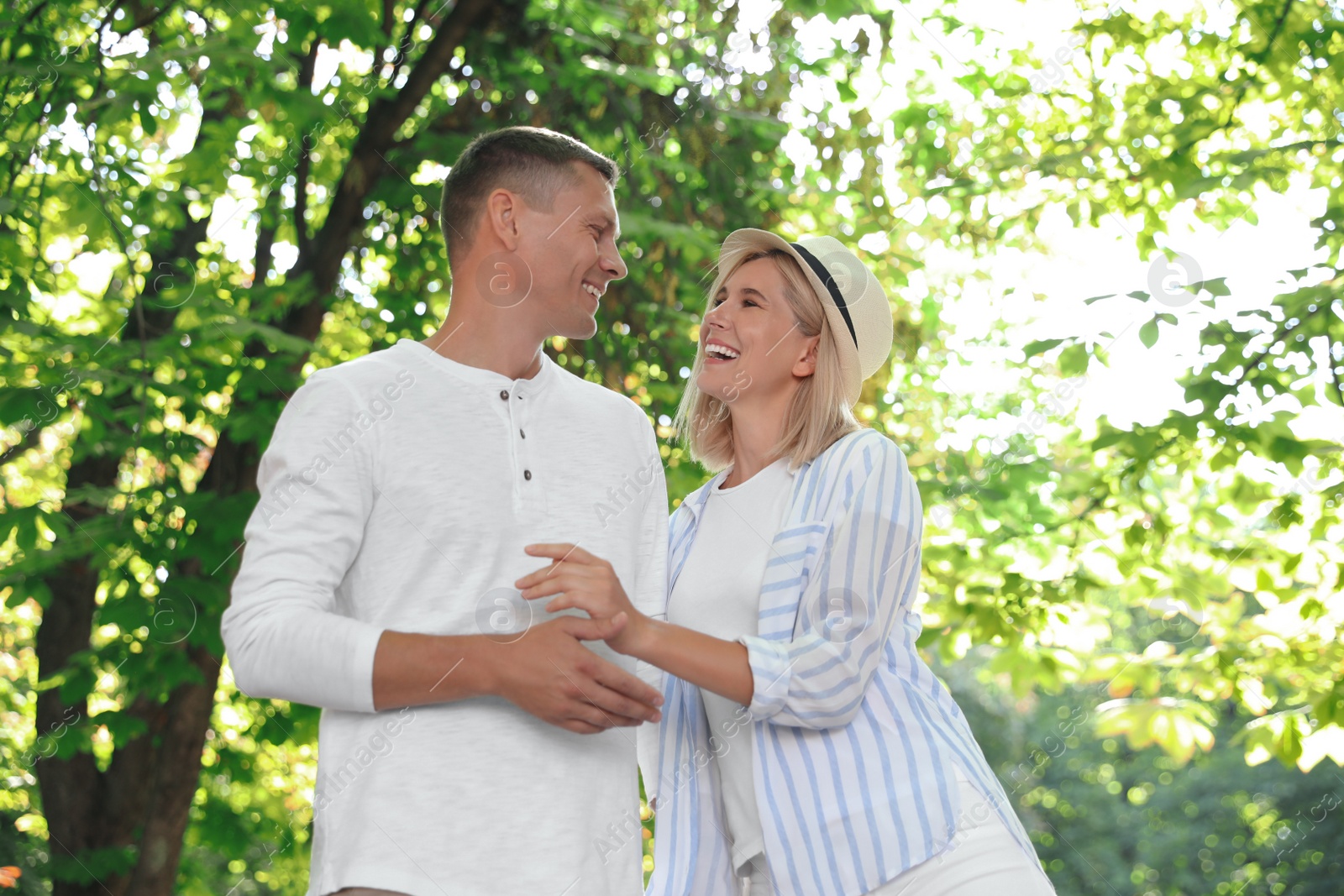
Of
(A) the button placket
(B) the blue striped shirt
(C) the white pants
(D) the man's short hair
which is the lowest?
(C) the white pants

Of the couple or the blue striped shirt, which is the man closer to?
the couple

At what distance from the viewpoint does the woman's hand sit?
5.74ft

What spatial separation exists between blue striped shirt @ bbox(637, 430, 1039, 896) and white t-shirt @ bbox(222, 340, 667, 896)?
0.27 meters

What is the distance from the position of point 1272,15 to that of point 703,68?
237cm

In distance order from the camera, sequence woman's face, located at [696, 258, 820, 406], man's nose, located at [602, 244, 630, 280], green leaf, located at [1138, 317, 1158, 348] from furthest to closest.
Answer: green leaf, located at [1138, 317, 1158, 348] < woman's face, located at [696, 258, 820, 406] < man's nose, located at [602, 244, 630, 280]

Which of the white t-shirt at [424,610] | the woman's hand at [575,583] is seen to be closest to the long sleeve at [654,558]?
the white t-shirt at [424,610]

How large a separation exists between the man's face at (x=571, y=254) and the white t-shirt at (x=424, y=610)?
0.77 ft

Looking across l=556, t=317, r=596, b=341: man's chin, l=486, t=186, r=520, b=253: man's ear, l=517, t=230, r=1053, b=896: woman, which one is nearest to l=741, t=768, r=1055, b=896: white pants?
l=517, t=230, r=1053, b=896: woman

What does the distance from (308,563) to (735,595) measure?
856mm

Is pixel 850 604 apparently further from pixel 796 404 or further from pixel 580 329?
pixel 580 329

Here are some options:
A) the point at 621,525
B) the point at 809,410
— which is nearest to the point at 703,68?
the point at 809,410

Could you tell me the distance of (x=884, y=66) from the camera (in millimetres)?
5215

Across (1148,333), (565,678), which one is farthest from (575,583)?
(1148,333)

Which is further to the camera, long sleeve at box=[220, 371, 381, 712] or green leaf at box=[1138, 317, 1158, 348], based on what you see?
green leaf at box=[1138, 317, 1158, 348]
